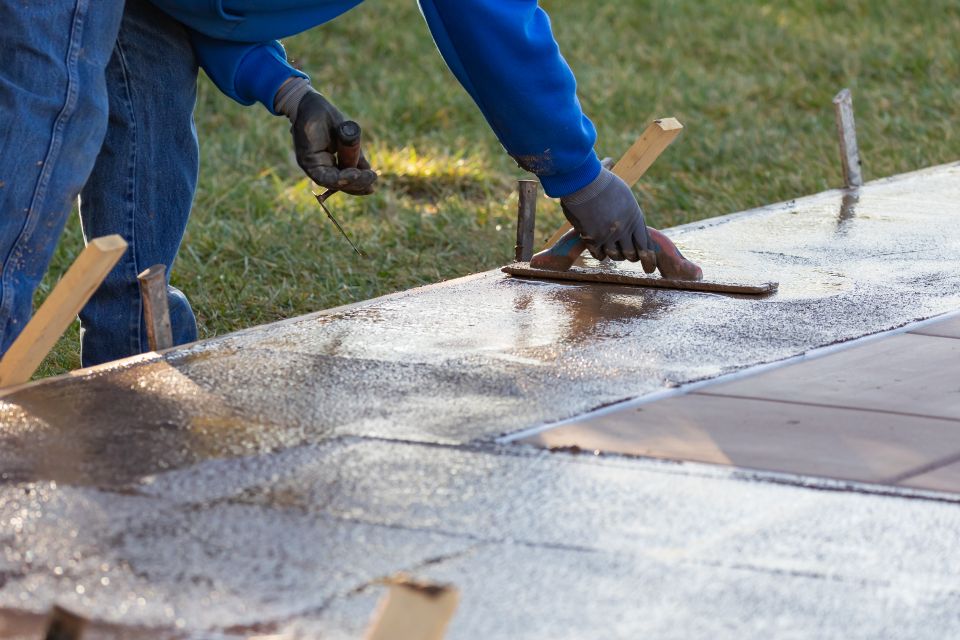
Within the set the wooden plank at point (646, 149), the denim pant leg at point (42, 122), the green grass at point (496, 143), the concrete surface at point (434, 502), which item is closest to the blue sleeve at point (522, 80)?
the concrete surface at point (434, 502)

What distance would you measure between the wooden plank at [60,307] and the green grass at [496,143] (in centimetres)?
106

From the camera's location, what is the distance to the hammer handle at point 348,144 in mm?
3627

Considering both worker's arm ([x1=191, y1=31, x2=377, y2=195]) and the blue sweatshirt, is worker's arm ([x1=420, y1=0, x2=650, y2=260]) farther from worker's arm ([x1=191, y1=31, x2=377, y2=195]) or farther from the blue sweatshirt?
worker's arm ([x1=191, y1=31, x2=377, y2=195])

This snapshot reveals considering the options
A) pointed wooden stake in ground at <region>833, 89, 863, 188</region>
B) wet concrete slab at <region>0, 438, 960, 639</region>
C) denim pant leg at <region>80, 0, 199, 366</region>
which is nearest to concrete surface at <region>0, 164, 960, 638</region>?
wet concrete slab at <region>0, 438, 960, 639</region>

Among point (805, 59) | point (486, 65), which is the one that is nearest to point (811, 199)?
point (486, 65)

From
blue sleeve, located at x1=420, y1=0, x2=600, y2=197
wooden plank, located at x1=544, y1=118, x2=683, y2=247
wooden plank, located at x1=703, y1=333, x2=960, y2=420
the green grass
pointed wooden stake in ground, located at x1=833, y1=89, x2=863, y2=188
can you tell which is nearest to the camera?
wooden plank, located at x1=703, y1=333, x2=960, y2=420

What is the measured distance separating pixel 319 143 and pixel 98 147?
0.56 metres

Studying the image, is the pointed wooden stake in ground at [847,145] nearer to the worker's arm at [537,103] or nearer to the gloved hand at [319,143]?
the worker's arm at [537,103]

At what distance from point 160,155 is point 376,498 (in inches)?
63.8

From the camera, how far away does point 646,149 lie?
172 inches

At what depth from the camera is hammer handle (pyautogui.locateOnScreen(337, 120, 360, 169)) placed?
3627mm

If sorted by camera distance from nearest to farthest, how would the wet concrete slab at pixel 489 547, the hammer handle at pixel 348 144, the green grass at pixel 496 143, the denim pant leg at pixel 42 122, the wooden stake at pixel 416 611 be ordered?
1. the wooden stake at pixel 416 611
2. the wet concrete slab at pixel 489 547
3. the denim pant leg at pixel 42 122
4. the hammer handle at pixel 348 144
5. the green grass at pixel 496 143

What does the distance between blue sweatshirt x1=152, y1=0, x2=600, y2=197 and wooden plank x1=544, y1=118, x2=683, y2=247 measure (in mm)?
598

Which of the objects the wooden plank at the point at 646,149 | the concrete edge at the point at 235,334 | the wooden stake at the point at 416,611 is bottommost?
the concrete edge at the point at 235,334
